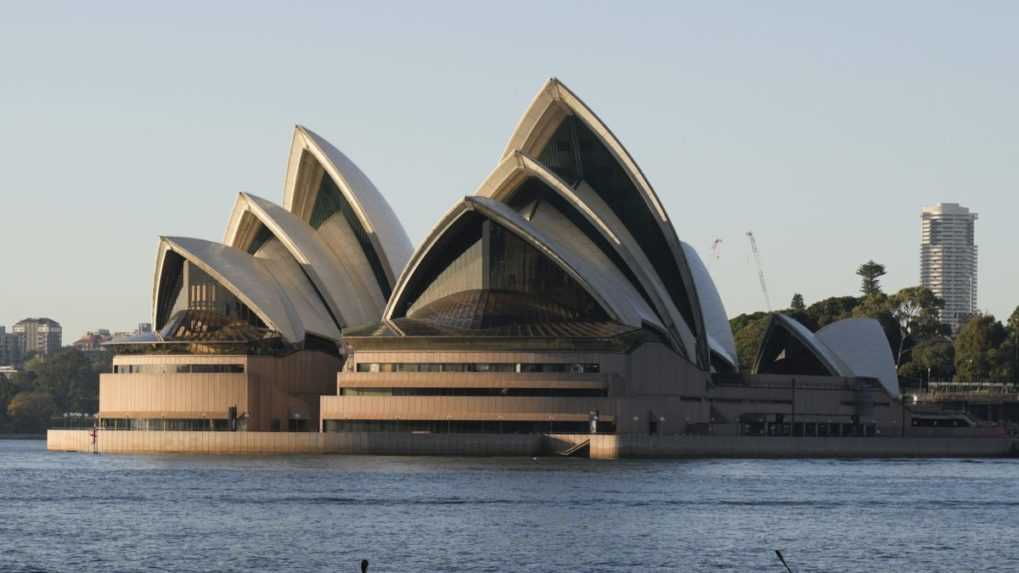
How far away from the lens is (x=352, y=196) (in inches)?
4985

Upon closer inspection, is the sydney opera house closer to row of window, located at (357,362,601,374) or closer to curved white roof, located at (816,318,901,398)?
row of window, located at (357,362,601,374)

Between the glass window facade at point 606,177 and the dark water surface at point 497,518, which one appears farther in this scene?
the glass window facade at point 606,177

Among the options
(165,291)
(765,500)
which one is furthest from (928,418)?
(765,500)

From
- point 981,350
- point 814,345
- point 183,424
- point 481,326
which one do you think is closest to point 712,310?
point 814,345

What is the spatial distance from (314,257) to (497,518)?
2323 inches

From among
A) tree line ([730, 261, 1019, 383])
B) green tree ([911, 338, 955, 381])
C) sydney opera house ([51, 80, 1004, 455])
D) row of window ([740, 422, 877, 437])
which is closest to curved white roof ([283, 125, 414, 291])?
sydney opera house ([51, 80, 1004, 455])

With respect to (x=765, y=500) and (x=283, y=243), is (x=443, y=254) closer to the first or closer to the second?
(x=283, y=243)

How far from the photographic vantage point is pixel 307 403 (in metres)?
130

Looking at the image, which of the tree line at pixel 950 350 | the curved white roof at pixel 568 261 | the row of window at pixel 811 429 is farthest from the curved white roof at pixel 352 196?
the tree line at pixel 950 350

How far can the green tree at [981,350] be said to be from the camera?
592 feet

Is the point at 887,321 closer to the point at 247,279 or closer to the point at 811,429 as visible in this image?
the point at 811,429

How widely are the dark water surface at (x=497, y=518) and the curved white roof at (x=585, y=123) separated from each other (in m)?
20.4

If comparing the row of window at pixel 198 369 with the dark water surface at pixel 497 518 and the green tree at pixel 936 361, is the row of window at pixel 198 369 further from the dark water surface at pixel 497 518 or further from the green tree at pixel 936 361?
the green tree at pixel 936 361

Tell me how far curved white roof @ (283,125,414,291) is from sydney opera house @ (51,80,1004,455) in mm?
143
